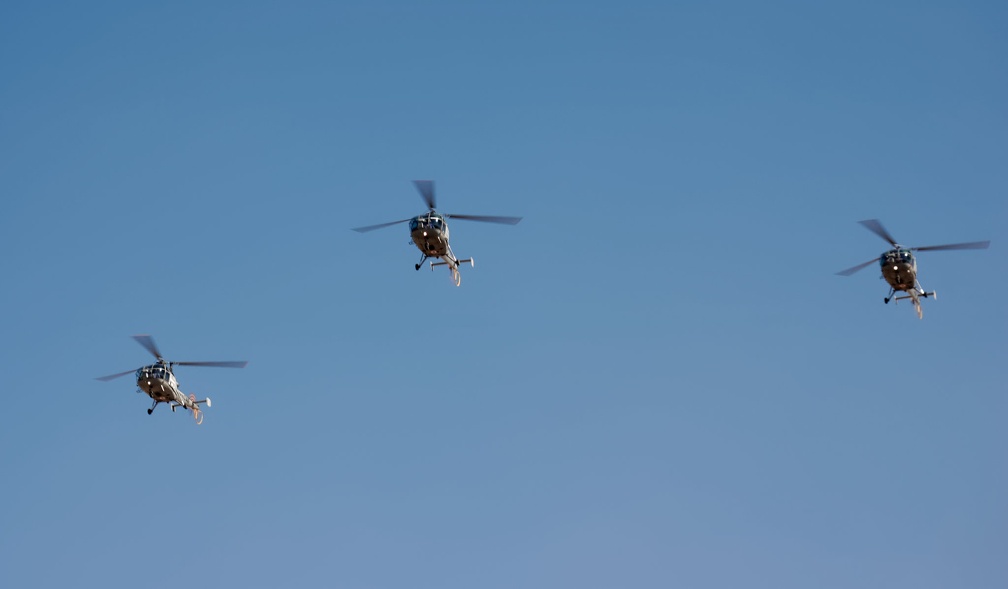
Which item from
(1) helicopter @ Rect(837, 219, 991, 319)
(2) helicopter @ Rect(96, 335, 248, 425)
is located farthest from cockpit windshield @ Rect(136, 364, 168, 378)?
(1) helicopter @ Rect(837, 219, 991, 319)

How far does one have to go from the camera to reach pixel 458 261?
87.4 meters

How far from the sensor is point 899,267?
280ft

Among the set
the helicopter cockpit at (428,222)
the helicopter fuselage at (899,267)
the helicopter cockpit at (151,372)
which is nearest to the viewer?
the helicopter cockpit at (151,372)

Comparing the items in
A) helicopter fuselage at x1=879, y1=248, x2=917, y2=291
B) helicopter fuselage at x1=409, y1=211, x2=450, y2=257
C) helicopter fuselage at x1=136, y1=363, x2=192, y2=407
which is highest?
helicopter fuselage at x1=409, y1=211, x2=450, y2=257

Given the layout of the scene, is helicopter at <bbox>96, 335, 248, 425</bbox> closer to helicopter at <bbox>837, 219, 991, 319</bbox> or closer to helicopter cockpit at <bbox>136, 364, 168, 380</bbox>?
helicopter cockpit at <bbox>136, 364, 168, 380</bbox>

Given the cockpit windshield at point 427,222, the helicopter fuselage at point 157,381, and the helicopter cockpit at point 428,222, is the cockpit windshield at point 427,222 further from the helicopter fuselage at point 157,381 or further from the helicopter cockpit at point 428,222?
the helicopter fuselage at point 157,381

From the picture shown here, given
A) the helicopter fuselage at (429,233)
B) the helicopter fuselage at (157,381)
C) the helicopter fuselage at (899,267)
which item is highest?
the helicopter fuselage at (429,233)

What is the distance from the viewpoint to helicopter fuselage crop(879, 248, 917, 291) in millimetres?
85438

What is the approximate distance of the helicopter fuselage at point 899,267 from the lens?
3364 inches

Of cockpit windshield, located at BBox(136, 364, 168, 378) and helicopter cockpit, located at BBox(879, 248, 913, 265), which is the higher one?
helicopter cockpit, located at BBox(879, 248, 913, 265)

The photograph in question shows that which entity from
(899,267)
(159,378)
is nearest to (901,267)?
(899,267)

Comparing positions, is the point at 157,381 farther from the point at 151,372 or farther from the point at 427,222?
the point at 427,222

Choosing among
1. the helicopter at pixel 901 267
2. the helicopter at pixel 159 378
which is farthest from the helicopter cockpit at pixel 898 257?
the helicopter at pixel 159 378

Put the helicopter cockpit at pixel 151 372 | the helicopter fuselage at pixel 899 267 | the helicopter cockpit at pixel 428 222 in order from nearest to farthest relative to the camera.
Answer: the helicopter cockpit at pixel 151 372
the helicopter cockpit at pixel 428 222
the helicopter fuselage at pixel 899 267
